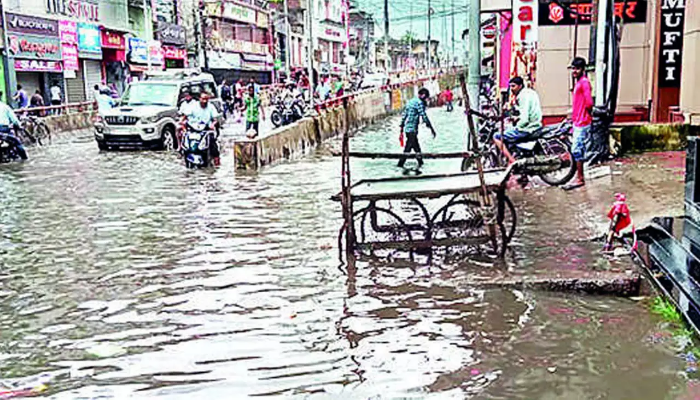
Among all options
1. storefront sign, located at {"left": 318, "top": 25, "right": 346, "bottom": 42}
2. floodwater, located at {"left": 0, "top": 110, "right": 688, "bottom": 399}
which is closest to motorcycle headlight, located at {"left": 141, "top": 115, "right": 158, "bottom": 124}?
floodwater, located at {"left": 0, "top": 110, "right": 688, "bottom": 399}

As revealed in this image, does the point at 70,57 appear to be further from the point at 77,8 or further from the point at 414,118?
the point at 414,118

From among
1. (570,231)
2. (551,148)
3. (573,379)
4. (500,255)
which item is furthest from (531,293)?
(551,148)

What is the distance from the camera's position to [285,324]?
5777mm

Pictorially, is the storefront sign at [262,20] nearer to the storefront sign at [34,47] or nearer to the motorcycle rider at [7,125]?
the storefront sign at [34,47]

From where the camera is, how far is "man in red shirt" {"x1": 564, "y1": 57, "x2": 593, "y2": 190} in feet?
34.9

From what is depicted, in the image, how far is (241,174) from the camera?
49.6 ft

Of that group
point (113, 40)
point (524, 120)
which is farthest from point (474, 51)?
point (113, 40)

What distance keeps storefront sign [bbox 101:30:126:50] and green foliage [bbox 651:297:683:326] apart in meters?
Result: 35.4

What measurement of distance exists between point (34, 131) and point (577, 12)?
15431 mm

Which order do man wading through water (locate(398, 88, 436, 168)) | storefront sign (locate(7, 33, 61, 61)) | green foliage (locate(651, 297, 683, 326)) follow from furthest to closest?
storefront sign (locate(7, 33, 61, 61)), man wading through water (locate(398, 88, 436, 168)), green foliage (locate(651, 297, 683, 326))

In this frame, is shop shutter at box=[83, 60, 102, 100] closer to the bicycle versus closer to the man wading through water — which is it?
the bicycle

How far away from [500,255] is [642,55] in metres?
11.6

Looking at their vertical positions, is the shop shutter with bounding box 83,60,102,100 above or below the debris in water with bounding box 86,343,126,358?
above

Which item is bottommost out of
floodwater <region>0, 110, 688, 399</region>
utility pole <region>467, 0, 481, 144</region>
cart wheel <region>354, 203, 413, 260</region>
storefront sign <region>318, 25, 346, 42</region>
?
floodwater <region>0, 110, 688, 399</region>
